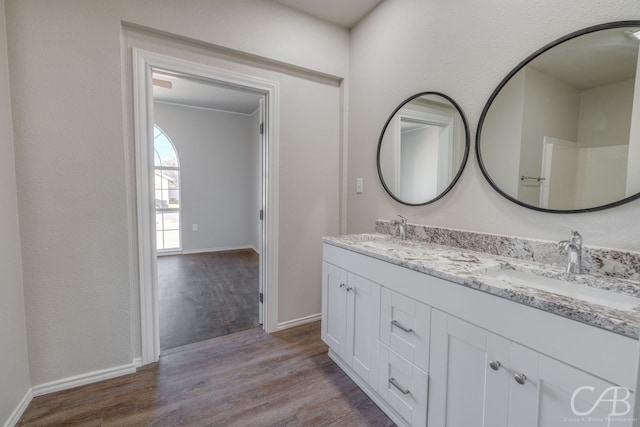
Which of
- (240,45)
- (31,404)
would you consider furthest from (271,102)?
(31,404)

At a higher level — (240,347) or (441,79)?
(441,79)

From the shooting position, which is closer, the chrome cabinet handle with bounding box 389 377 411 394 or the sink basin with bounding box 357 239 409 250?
the chrome cabinet handle with bounding box 389 377 411 394

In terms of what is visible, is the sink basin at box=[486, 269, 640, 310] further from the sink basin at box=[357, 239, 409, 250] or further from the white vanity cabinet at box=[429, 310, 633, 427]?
Answer: the sink basin at box=[357, 239, 409, 250]

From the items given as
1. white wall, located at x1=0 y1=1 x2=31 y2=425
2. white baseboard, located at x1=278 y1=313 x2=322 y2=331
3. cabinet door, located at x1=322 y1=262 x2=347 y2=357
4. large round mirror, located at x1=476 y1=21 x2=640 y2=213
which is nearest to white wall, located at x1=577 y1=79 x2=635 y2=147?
large round mirror, located at x1=476 y1=21 x2=640 y2=213

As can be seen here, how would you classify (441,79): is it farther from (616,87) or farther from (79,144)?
(79,144)

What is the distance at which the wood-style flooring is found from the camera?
240 cm

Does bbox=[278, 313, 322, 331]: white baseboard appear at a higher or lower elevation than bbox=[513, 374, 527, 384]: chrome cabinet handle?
lower

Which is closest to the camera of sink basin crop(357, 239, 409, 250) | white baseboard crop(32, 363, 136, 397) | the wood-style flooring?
white baseboard crop(32, 363, 136, 397)

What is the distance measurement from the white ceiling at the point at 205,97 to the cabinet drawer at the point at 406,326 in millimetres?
3580

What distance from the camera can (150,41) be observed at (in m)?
1.83

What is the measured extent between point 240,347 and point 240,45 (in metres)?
2.32

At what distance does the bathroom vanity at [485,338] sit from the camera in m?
0.75

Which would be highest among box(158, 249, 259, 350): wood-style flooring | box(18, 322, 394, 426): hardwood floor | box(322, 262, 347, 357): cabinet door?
box(322, 262, 347, 357): cabinet door

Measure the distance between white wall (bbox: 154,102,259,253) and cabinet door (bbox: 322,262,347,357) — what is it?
3952 mm
